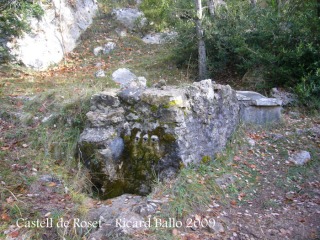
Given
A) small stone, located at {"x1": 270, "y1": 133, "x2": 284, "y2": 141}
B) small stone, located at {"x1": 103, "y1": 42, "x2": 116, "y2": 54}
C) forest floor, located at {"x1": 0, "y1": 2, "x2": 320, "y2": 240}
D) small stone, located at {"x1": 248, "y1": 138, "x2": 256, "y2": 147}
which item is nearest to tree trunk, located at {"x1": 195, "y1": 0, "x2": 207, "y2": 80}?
forest floor, located at {"x1": 0, "y1": 2, "x2": 320, "y2": 240}

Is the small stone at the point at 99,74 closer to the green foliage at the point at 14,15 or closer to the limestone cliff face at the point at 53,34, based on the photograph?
the limestone cliff face at the point at 53,34

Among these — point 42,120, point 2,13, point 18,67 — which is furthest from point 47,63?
point 42,120

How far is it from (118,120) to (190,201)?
1756 mm

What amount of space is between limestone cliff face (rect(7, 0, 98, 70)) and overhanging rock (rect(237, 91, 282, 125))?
21.2ft

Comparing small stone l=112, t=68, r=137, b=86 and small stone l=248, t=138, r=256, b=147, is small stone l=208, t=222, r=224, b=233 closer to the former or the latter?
small stone l=248, t=138, r=256, b=147

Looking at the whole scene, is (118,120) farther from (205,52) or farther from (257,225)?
(205,52)

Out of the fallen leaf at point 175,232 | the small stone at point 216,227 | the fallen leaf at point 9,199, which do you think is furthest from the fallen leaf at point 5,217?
the small stone at point 216,227

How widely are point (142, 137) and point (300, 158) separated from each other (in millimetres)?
2894

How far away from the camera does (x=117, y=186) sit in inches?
180

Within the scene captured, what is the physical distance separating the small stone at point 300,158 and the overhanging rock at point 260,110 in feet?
4.25

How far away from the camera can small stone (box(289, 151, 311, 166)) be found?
16.9 ft

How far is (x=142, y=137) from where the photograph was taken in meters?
4.62

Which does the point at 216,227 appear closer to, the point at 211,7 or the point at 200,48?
the point at 200,48

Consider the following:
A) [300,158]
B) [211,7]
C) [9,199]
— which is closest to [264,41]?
[211,7]
